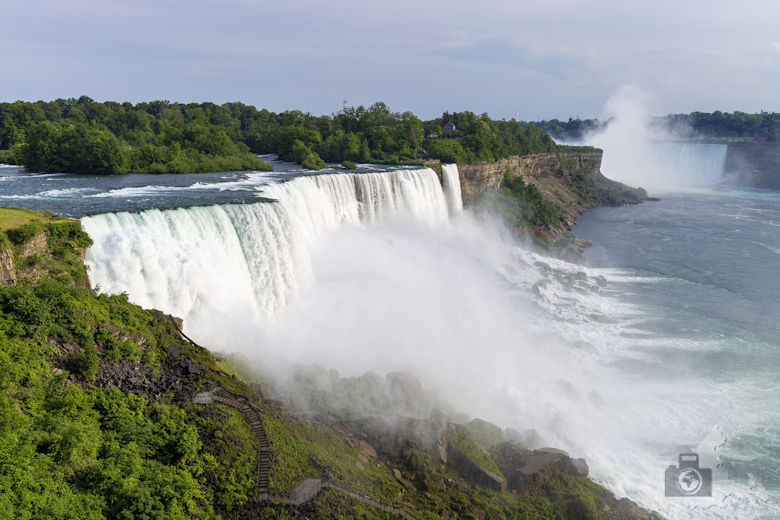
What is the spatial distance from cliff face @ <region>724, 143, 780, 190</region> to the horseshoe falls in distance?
210ft

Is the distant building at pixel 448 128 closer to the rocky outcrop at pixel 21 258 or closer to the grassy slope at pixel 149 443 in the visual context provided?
the rocky outcrop at pixel 21 258

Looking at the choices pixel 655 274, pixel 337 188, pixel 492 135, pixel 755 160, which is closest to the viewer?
pixel 337 188

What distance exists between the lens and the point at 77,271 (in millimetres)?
13773

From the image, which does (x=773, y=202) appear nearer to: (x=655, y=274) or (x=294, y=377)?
(x=655, y=274)

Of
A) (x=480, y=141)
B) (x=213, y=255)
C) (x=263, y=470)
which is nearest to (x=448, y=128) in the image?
(x=480, y=141)

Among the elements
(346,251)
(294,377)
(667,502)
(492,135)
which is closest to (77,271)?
(294,377)

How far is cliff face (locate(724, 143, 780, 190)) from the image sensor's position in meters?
81.9

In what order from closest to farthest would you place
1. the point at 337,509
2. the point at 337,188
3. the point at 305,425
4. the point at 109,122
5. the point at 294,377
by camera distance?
the point at 337,509 → the point at 305,425 → the point at 294,377 → the point at 337,188 → the point at 109,122

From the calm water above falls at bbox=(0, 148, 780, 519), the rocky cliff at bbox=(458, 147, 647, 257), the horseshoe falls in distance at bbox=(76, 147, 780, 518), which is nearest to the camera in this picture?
the horseshoe falls in distance at bbox=(76, 147, 780, 518)

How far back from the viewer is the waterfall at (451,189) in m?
41.9

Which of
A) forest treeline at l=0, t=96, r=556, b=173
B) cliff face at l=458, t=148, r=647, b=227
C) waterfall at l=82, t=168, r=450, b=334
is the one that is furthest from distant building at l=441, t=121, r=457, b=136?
waterfall at l=82, t=168, r=450, b=334

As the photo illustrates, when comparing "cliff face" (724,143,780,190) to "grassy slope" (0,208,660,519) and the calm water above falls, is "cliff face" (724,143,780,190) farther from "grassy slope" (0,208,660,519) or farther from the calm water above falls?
"grassy slope" (0,208,660,519)

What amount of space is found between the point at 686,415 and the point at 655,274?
18.5 metres

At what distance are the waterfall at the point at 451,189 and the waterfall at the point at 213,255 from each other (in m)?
16.9
